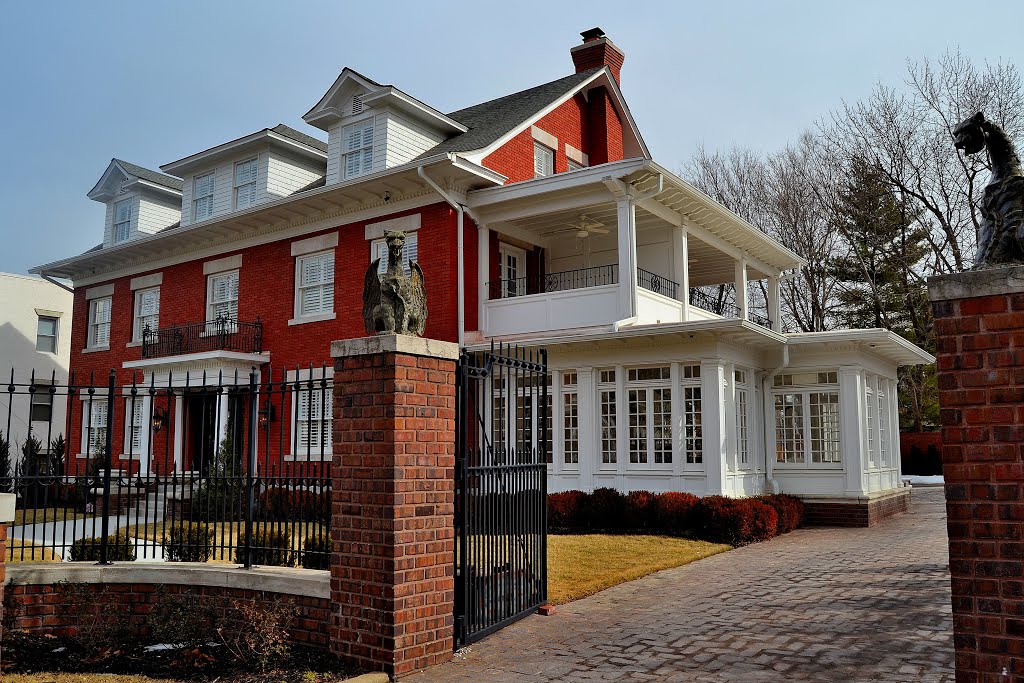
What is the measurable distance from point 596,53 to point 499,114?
3534mm

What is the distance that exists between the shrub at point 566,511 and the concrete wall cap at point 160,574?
27.1 ft

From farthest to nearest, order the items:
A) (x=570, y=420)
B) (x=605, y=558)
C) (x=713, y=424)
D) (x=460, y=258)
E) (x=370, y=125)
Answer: (x=370, y=125)
(x=460, y=258)
(x=570, y=420)
(x=713, y=424)
(x=605, y=558)

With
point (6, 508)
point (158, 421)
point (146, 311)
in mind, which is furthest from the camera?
point (146, 311)

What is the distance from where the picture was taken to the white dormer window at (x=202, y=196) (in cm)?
2323

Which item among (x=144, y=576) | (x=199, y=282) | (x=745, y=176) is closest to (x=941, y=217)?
(x=745, y=176)

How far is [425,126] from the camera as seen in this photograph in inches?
802

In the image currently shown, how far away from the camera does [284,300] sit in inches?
809

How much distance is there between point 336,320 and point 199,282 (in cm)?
565

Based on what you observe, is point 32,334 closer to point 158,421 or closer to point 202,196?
point 202,196

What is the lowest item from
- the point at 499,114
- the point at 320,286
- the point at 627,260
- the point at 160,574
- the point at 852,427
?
the point at 160,574

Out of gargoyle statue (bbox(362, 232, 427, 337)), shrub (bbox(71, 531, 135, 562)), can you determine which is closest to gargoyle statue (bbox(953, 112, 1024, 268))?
gargoyle statue (bbox(362, 232, 427, 337))

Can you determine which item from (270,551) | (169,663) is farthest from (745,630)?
(169,663)

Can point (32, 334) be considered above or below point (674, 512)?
above

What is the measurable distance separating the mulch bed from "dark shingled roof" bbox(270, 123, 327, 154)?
17.6 meters
